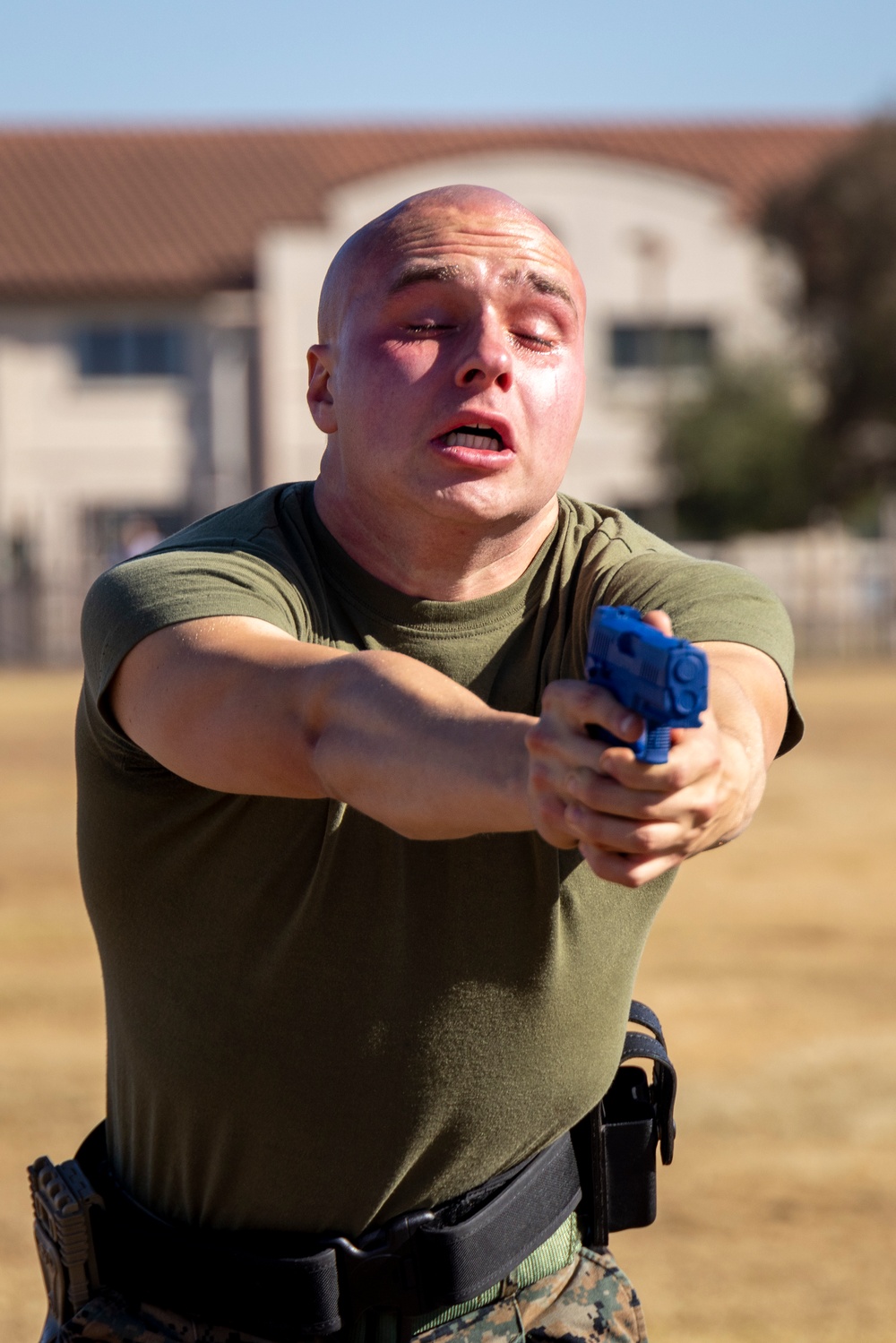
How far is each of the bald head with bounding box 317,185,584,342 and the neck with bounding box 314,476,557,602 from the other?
311mm

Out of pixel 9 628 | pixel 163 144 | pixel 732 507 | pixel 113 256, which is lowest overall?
pixel 9 628

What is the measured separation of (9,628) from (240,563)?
33.6m

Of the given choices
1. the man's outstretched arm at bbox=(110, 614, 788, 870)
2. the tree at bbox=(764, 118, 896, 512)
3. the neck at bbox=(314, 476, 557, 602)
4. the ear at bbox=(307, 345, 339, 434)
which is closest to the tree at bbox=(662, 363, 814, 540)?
the tree at bbox=(764, 118, 896, 512)

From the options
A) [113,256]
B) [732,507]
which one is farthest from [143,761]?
[113,256]

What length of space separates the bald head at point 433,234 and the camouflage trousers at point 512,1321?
4.95ft

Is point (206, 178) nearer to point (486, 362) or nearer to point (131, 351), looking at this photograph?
point (131, 351)

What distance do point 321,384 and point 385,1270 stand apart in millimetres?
1345

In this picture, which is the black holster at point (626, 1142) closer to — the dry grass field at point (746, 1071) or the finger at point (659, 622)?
the finger at point (659, 622)

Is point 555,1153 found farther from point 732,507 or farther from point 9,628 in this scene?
point 732,507

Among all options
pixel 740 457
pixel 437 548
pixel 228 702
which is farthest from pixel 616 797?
pixel 740 457

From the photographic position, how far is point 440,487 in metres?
2.44

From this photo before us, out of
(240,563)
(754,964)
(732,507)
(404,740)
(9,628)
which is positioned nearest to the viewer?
(404,740)

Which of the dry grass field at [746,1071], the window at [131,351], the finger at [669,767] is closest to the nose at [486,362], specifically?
the finger at [669,767]

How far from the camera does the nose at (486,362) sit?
2.46 meters
